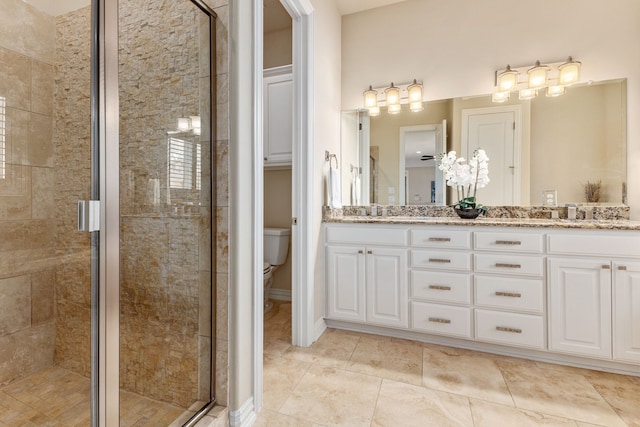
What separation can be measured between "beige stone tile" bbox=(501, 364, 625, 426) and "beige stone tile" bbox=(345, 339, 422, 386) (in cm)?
50

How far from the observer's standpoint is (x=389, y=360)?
1915 millimetres

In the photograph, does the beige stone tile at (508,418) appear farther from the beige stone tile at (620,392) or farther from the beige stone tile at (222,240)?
the beige stone tile at (222,240)

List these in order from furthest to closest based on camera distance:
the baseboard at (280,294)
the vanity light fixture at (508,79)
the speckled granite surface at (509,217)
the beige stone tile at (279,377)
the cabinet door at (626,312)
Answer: the baseboard at (280,294), the vanity light fixture at (508,79), the speckled granite surface at (509,217), the cabinet door at (626,312), the beige stone tile at (279,377)

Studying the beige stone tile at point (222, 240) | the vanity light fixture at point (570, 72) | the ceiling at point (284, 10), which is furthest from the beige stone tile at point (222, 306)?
the vanity light fixture at point (570, 72)

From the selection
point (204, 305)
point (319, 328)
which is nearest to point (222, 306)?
point (204, 305)

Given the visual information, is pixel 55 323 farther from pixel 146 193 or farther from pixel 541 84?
pixel 541 84

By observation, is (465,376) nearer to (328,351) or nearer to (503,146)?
(328,351)

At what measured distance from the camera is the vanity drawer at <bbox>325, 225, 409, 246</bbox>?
218cm

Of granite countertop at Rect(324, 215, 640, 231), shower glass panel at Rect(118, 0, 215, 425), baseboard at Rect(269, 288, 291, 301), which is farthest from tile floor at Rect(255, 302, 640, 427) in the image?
baseboard at Rect(269, 288, 291, 301)

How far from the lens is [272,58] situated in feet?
10.4

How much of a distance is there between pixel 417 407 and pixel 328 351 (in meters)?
0.70

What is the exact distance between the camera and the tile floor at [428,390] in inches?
54.9

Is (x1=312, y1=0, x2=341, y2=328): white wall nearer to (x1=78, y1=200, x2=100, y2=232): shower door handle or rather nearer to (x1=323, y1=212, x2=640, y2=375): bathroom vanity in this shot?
(x1=323, y1=212, x2=640, y2=375): bathroom vanity

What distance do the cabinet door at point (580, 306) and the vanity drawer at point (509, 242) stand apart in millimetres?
127
